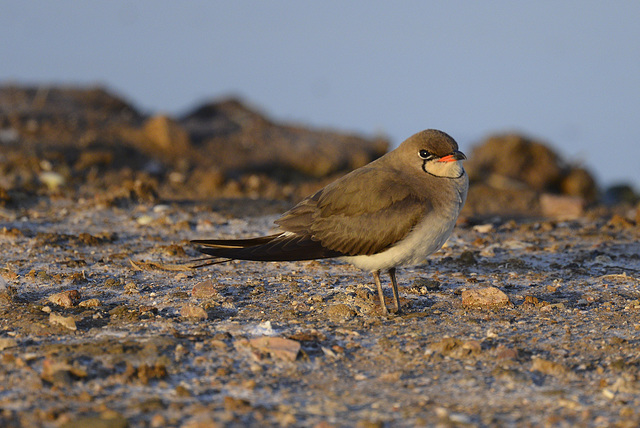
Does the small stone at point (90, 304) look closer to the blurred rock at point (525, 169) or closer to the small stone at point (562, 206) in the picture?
the small stone at point (562, 206)

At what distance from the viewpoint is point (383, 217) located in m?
4.23

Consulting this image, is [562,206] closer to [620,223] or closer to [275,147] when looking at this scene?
[620,223]

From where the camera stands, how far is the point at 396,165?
14.9 feet

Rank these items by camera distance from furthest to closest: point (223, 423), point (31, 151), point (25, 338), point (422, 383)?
point (31, 151) → point (25, 338) → point (422, 383) → point (223, 423)

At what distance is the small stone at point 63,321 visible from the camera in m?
3.85

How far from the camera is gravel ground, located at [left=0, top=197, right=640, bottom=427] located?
2.99 metres

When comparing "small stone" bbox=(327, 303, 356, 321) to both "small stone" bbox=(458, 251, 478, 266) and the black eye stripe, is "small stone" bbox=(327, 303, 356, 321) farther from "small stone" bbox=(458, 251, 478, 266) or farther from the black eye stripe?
"small stone" bbox=(458, 251, 478, 266)

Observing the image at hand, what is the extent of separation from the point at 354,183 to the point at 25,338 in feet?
6.66

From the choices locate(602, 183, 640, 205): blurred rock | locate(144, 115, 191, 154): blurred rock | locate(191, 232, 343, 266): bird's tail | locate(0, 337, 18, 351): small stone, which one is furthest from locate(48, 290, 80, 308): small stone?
locate(602, 183, 640, 205): blurred rock

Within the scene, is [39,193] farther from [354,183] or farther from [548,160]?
[548,160]

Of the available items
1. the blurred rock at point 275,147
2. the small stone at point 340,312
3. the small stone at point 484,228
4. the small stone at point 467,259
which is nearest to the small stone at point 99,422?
the small stone at point 340,312

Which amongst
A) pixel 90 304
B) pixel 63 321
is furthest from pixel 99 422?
pixel 90 304

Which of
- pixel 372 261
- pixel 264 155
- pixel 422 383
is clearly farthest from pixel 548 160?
pixel 422 383

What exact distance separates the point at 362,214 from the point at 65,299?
5.96 feet
